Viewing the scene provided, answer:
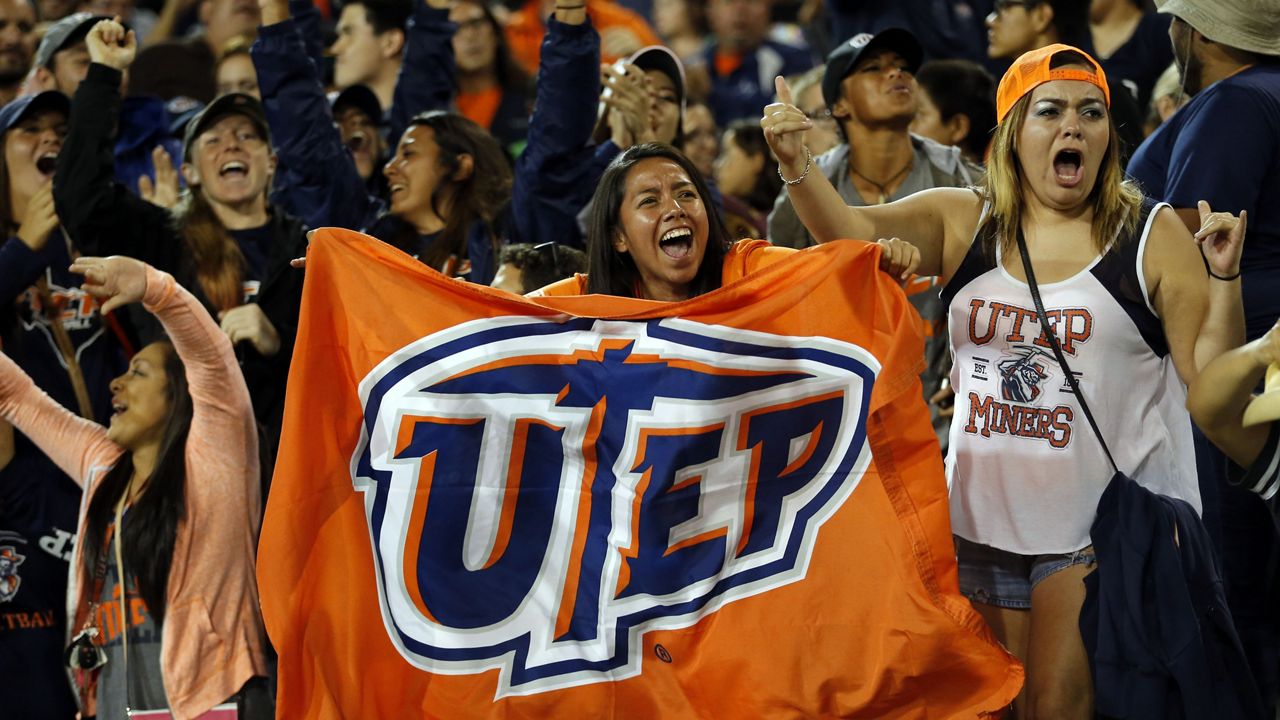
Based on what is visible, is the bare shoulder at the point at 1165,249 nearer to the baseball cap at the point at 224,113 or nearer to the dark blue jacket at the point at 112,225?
the dark blue jacket at the point at 112,225

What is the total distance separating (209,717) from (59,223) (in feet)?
6.19

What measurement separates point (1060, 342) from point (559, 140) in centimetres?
230

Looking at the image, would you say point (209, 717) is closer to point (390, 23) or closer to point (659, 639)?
point (659, 639)

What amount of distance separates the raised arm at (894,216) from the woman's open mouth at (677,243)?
371 mm

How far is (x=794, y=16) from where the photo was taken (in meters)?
11.8

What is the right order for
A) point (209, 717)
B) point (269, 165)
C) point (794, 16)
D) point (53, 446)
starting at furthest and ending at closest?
1. point (794, 16)
2. point (269, 165)
3. point (53, 446)
4. point (209, 717)

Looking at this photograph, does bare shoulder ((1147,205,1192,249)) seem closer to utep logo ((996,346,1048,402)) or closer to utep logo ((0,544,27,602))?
utep logo ((996,346,1048,402))

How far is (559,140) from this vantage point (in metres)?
5.40

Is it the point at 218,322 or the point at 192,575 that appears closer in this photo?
the point at 192,575

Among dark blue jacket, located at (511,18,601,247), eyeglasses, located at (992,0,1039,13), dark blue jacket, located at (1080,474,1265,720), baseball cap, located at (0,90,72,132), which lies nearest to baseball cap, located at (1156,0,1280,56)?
dark blue jacket, located at (1080,474,1265,720)

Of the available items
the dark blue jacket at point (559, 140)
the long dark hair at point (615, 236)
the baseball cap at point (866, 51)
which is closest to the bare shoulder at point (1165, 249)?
the long dark hair at point (615, 236)

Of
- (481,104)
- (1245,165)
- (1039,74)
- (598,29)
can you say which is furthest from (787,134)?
(598,29)

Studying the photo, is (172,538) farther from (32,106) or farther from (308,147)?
Result: (32,106)

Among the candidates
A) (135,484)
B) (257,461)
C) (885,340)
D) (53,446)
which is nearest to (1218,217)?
(885,340)
